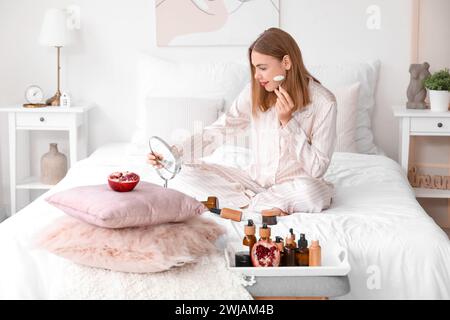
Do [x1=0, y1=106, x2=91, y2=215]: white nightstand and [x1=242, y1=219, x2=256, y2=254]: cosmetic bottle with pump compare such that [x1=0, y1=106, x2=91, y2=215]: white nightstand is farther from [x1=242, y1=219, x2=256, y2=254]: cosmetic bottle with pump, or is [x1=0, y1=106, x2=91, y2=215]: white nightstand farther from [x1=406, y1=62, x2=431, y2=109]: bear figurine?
[x1=242, y1=219, x2=256, y2=254]: cosmetic bottle with pump

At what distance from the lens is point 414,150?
4180 millimetres

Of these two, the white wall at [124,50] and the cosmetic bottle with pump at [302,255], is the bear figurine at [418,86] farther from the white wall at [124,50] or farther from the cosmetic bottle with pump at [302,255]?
the cosmetic bottle with pump at [302,255]

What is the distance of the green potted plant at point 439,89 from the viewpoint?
3.79m

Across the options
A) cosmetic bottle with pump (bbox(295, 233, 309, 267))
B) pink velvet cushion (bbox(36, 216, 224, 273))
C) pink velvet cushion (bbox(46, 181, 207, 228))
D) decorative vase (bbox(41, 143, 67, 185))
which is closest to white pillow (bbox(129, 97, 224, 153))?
decorative vase (bbox(41, 143, 67, 185))

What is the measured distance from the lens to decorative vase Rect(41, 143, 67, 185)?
414cm

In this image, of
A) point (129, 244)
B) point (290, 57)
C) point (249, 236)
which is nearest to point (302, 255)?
point (249, 236)

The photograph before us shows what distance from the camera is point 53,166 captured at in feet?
13.6

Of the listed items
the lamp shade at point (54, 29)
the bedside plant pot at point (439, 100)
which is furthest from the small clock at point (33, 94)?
the bedside plant pot at point (439, 100)

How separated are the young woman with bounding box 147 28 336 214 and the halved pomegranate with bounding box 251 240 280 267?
57 centimetres

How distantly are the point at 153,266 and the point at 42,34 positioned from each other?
242 centimetres

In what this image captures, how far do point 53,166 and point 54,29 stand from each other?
2.39 feet
